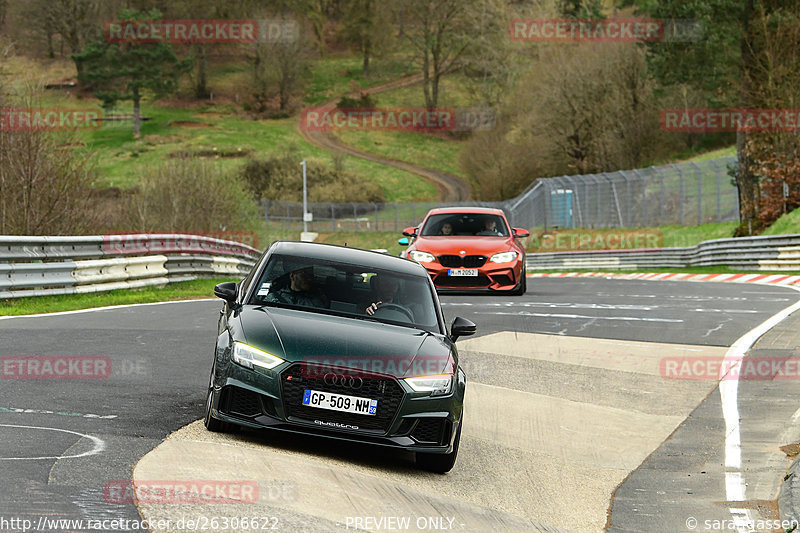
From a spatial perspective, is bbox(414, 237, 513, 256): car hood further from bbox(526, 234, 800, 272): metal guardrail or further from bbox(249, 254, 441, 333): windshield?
bbox(526, 234, 800, 272): metal guardrail

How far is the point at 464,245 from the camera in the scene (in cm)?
2000

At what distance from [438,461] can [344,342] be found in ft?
3.38

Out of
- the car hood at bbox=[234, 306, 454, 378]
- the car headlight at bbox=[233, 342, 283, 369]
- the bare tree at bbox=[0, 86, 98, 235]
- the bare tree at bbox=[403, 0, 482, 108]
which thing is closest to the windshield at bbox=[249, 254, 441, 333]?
the car hood at bbox=[234, 306, 454, 378]

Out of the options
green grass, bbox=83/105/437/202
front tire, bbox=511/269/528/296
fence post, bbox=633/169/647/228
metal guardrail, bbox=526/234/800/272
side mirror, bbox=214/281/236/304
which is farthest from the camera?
green grass, bbox=83/105/437/202

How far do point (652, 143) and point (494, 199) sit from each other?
14985 mm

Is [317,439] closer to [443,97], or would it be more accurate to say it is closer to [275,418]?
[275,418]

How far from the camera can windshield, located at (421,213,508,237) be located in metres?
20.7

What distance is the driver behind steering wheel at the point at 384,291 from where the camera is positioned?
27.6ft

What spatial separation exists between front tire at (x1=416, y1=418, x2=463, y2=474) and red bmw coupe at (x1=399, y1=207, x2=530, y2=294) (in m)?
12.2

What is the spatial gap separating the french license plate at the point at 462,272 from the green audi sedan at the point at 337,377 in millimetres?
11610

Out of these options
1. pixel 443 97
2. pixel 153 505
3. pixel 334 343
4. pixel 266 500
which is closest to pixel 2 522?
pixel 153 505

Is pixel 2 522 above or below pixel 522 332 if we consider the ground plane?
above

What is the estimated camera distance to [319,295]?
27.5 ft

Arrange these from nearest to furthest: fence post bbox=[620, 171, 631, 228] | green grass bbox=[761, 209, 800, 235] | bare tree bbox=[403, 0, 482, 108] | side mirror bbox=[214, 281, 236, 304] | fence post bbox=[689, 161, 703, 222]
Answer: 1. side mirror bbox=[214, 281, 236, 304]
2. green grass bbox=[761, 209, 800, 235]
3. fence post bbox=[689, 161, 703, 222]
4. fence post bbox=[620, 171, 631, 228]
5. bare tree bbox=[403, 0, 482, 108]
